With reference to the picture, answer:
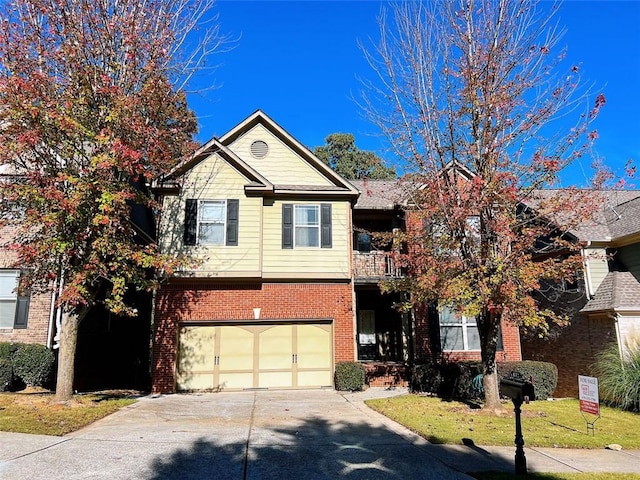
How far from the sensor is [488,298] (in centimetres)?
983

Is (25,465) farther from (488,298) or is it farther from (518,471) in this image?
(488,298)

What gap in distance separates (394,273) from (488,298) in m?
6.15

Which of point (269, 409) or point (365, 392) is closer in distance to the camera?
point (269, 409)

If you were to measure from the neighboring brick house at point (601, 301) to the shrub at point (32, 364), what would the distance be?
1547cm

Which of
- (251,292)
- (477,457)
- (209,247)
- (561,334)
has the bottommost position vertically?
(477,457)

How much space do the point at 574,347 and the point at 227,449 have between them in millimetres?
12944

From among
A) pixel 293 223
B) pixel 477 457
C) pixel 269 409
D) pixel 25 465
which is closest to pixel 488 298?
pixel 477 457

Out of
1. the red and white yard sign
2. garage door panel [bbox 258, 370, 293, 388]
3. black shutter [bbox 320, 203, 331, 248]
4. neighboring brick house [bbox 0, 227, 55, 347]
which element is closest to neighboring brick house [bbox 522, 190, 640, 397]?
the red and white yard sign

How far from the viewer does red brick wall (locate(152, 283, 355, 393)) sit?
Answer: 14.3m

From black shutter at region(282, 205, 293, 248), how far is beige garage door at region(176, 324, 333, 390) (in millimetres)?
2811

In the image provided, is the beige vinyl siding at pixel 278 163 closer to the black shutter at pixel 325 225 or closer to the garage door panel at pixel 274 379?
the black shutter at pixel 325 225

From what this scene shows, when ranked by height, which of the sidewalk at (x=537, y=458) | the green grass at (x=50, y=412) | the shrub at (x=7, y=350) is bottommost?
the sidewalk at (x=537, y=458)

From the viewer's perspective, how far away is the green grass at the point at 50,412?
792cm

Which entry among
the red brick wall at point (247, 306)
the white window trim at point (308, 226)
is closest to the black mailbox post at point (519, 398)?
the red brick wall at point (247, 306)
